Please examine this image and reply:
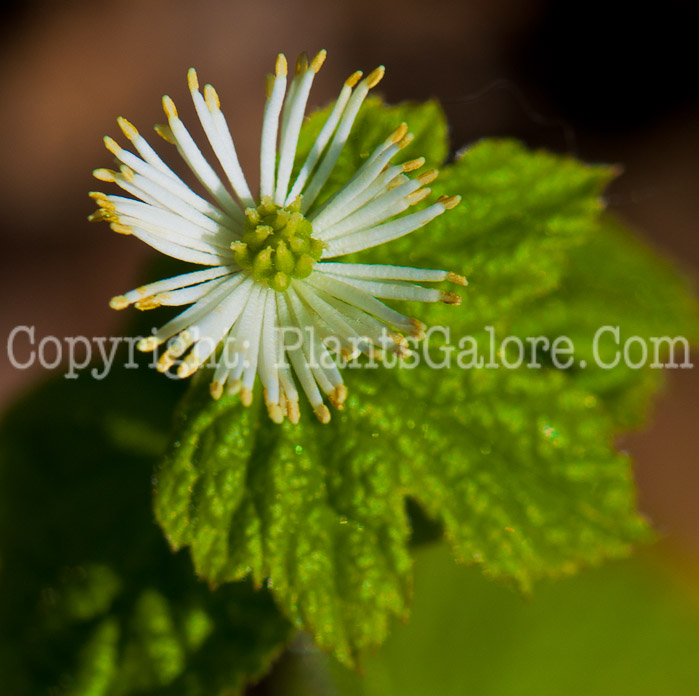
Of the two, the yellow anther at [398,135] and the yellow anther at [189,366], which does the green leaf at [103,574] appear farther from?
the yellow anther at [398,135]

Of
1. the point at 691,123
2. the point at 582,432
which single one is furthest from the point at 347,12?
the point at 582,432

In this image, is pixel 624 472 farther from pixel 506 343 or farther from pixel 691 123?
pixel 691 123

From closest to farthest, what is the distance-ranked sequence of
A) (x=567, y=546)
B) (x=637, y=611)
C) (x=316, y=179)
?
1. (x=316, y=179)
2. (x=567, y=546)
3. (x=637, y=611)

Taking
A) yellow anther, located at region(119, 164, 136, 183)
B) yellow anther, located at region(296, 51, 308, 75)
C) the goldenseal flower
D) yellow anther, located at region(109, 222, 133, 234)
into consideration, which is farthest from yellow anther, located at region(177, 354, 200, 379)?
yellow anther, located at region(296, 51, 308, 75)

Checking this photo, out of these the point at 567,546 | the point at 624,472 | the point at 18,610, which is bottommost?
the point at 18,610

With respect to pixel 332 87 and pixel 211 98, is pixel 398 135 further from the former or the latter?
pixel 332 87
